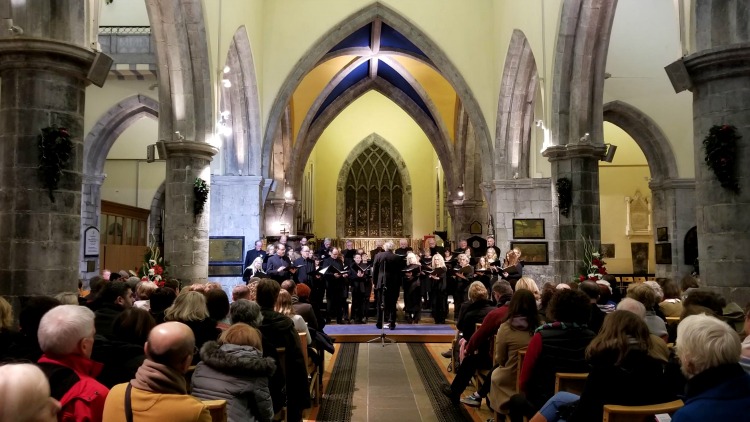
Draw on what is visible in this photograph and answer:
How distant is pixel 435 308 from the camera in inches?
441

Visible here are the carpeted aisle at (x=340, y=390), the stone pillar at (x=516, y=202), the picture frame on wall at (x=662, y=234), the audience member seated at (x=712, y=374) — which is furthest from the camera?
the picture frame on wall at (x=662, y=234)

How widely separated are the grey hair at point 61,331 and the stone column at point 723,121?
5.03m

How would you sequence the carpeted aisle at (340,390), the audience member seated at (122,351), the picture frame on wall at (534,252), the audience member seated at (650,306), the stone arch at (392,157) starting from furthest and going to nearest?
the stone arch at (392,157) < the picture frame on wall at (534,252) < the carpeted aisle at (340,390) < the audience member seated at (650,306) < the audience member seated at (122,351)

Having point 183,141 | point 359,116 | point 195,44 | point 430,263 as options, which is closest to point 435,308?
point 430,263

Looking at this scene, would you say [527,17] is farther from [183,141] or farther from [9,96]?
[9,96]

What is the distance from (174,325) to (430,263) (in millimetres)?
9486

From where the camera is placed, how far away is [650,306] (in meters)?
4.17

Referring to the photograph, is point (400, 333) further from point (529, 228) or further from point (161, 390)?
point (161, 390)

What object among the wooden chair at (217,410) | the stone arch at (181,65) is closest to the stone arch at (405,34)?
the stone arch at (181,65)

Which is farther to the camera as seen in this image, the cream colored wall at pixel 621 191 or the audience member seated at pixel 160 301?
the cream colored wall at pixel 621 191

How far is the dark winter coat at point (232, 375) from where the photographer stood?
286 centimetres

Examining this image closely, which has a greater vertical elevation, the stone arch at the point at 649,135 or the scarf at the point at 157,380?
the stone arch at the point at 649,135

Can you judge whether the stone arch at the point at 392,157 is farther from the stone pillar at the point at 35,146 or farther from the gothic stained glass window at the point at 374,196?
the stone pillar at the point at 35,146

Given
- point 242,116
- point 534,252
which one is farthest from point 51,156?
point 534,252
